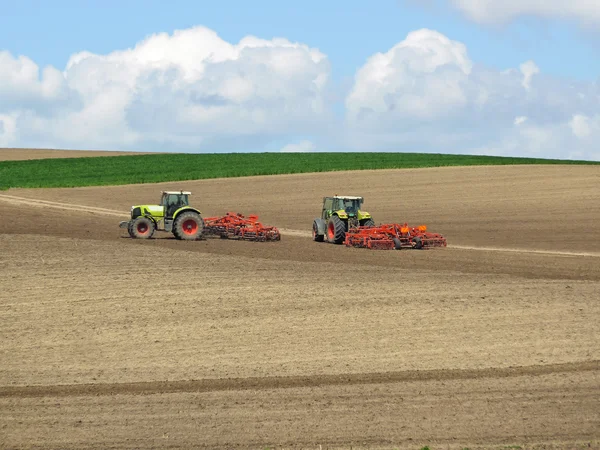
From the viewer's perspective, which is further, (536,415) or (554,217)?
(554,217)

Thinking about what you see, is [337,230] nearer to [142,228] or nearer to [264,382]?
[142,228]

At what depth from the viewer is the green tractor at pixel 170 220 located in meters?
33.2

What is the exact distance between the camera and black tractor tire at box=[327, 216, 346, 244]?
34741 millimetres

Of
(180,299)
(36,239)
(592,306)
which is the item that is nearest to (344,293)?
(180,299)

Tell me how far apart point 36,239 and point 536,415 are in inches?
748

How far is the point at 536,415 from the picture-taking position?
1352 centimetres

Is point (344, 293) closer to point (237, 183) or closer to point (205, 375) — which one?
point (205, 375)

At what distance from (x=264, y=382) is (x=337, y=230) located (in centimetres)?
1977

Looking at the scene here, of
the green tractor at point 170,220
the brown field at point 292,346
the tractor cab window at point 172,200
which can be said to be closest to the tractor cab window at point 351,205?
the brown field at point 292,346

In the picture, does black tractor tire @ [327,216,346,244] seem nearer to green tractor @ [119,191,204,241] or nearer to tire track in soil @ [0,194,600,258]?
tire track in soil @ [0,194,600,258]

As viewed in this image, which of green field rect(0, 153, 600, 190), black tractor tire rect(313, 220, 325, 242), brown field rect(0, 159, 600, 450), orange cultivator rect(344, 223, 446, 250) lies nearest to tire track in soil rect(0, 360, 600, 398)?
brown field rect(0, 159, 600, 450)

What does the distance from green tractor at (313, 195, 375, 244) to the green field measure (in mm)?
25563

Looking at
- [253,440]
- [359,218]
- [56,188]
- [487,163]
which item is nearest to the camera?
[253,440]

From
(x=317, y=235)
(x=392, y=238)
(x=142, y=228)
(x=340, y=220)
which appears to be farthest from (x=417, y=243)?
(x=142, y=228)
